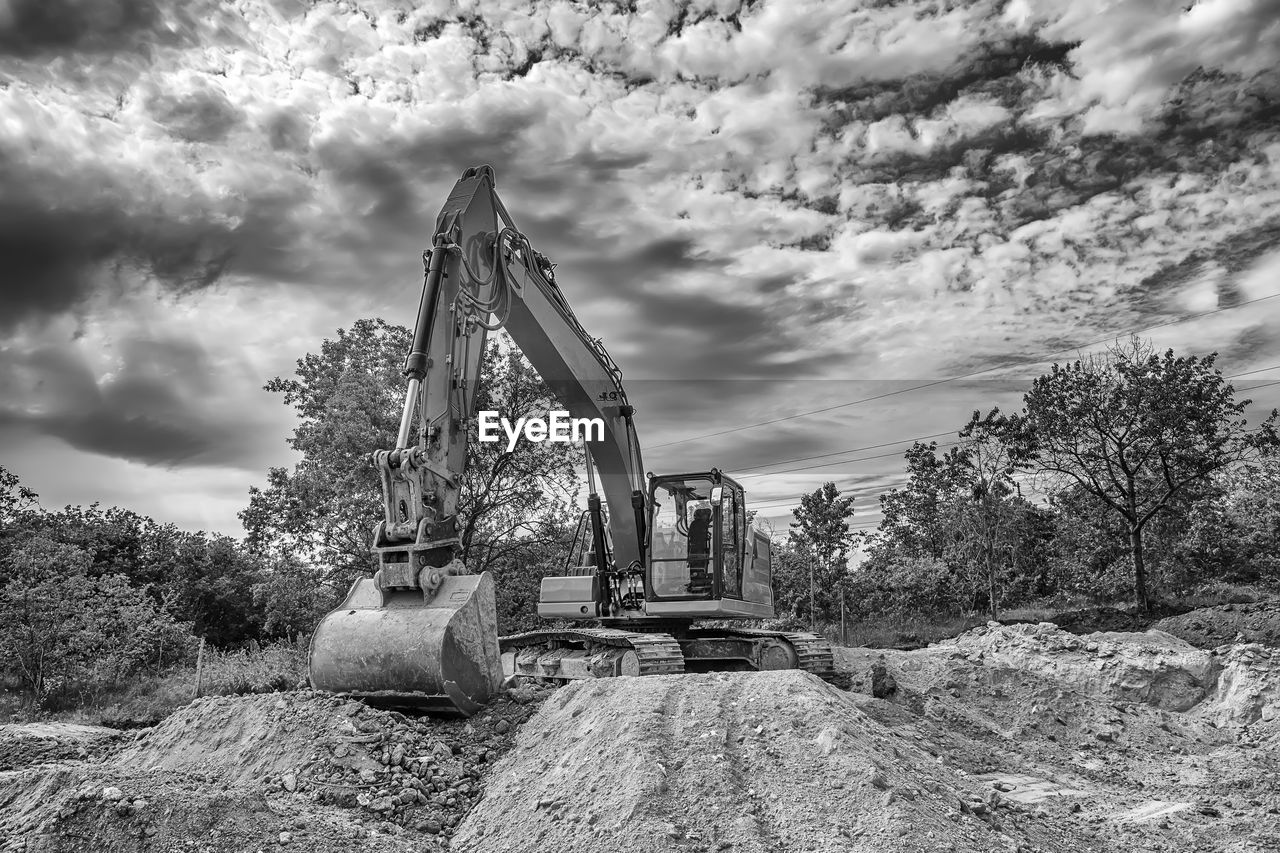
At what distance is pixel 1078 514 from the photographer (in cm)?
2612

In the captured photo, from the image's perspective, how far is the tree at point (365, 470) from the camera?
1986 cm

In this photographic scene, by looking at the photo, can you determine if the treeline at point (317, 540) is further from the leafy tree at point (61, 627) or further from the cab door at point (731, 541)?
the cab door at point (731, 541)

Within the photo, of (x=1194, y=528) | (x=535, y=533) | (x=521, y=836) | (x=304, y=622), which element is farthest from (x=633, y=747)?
(x=1194, y=528)

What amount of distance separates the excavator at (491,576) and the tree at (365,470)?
8598 mm

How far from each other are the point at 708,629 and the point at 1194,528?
1964cm

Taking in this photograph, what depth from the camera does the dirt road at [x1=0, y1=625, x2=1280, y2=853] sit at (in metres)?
5.11

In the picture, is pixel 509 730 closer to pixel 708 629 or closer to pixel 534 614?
pixel 708 629

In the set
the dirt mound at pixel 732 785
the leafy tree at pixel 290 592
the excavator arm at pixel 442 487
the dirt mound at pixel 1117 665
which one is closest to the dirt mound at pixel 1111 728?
the dirt mound at pixel 1117 665

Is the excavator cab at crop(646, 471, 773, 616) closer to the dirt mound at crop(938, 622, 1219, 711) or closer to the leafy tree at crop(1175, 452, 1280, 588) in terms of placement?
the dirt mound at crop(938, 622, 1219, 711)

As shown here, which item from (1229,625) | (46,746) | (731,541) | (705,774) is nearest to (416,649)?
(705,774)

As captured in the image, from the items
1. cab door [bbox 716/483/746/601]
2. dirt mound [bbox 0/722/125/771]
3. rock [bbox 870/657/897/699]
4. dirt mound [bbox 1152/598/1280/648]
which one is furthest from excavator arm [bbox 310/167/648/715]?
dirt mound [bbox 1152/598/1280/648]

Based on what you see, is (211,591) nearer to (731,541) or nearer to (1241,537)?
(731,541)

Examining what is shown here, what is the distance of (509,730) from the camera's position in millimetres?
7398

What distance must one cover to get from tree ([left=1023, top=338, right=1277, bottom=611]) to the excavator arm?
56.0 feet
